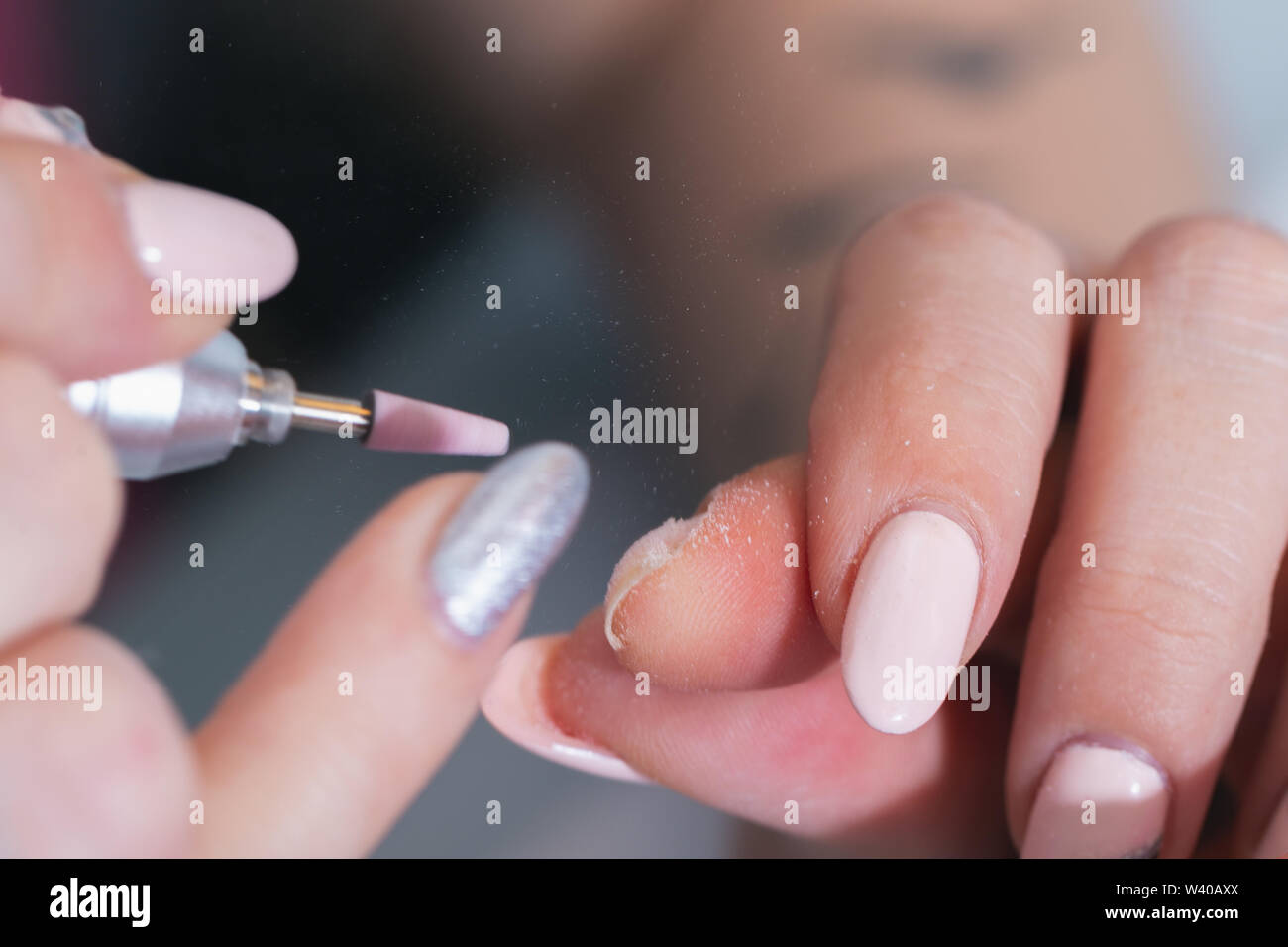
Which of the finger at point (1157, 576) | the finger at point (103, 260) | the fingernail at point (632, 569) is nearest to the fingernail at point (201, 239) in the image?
the finger at point (103, 260)

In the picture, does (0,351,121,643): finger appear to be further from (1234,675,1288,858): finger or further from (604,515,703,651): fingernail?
(1234,675,1288,858): finger

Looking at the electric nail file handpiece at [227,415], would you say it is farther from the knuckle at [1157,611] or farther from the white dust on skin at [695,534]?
the knuckle at [1157,611]

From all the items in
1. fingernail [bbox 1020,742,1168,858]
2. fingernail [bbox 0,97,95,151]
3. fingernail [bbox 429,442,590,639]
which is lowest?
fingernail [bbox 1020,742,1168,858]

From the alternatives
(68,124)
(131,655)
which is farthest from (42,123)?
(131,655)

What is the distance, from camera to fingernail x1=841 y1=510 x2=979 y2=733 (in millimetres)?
207

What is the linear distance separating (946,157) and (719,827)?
0.80 feet

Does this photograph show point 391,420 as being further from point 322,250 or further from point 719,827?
point 719,827

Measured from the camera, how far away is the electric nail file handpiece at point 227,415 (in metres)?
0.16

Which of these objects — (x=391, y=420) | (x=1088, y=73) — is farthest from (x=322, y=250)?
(x=1088, y=73)

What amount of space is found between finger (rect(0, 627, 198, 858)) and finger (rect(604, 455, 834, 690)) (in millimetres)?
104

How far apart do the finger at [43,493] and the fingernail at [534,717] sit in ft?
0.31

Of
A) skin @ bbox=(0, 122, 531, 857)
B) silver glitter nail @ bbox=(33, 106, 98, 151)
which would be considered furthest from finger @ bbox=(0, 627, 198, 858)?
silver glitter nail @ bbox=(33, 106, 98, 151)

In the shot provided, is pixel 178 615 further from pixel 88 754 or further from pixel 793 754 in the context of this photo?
pixel 793 754

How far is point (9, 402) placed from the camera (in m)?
0.14
